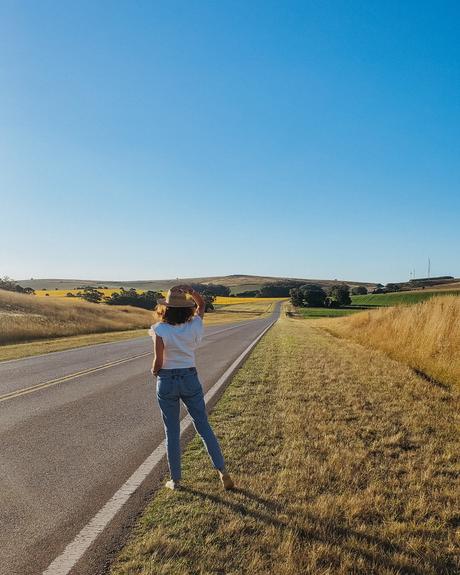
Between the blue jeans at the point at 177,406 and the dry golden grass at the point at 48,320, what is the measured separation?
22622 millimetres

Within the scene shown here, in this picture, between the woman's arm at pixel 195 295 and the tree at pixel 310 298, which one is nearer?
the woman's arm at pixel 195 295

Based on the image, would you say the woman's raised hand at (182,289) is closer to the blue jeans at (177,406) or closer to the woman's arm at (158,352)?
the woman's arm at (158,352)

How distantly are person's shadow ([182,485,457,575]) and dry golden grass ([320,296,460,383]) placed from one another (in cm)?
669

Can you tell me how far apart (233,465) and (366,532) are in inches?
68.0

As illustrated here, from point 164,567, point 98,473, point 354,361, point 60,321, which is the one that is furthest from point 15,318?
point 164,567

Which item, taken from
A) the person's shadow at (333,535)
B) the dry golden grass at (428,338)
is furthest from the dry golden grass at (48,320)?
the person's shadow at (333,535)

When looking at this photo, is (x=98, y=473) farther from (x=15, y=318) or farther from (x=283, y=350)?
(x=15, y=318)

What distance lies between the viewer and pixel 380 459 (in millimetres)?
5109

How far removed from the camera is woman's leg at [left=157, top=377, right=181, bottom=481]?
4488 millimetres

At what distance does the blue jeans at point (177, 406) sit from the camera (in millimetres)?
4480

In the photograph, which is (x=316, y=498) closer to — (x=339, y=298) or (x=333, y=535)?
(x=333, y=535)

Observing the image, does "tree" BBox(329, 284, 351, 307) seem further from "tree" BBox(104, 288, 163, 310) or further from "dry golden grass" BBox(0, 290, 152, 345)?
"dry golden grass" BBox(0, 290, 152, 345)

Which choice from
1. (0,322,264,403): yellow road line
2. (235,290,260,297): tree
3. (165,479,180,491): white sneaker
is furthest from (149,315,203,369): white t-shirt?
(235,290,260,297): tree

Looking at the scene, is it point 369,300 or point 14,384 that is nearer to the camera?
point 14,384
